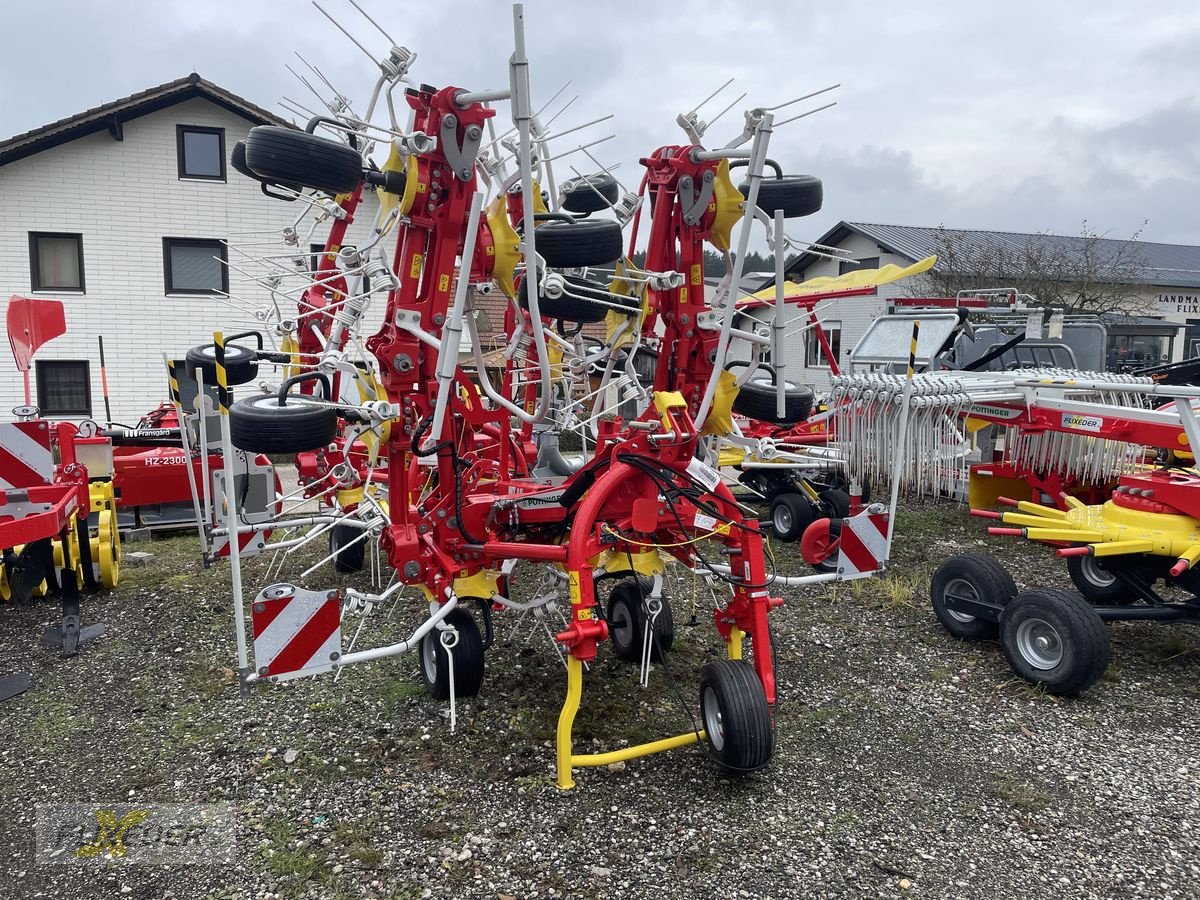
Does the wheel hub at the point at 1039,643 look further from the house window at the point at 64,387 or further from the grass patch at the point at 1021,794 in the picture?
the house window at the point at 64,387

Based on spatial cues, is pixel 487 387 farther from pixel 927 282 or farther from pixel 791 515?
pixel 927 282

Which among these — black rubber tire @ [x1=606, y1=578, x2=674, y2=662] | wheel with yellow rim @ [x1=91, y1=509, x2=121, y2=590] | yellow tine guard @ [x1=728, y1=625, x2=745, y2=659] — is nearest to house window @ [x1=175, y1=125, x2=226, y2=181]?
wheel with yellow rim @ [x1=91, y1=509, x2=121, y2=590]

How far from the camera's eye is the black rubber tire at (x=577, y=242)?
14.3ft

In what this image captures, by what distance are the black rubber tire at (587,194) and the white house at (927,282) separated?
1293cm

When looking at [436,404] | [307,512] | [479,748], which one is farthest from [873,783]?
[307,512]

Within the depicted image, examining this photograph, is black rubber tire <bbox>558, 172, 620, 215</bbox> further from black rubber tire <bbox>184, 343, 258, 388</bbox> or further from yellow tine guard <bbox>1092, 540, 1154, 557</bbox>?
yellow tine guard <bbox>1092, 540, 1154, 557</bbox>

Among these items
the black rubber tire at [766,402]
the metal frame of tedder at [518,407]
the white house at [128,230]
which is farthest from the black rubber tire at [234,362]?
the white house at [128,230]

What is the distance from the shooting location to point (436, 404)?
13.7 feet

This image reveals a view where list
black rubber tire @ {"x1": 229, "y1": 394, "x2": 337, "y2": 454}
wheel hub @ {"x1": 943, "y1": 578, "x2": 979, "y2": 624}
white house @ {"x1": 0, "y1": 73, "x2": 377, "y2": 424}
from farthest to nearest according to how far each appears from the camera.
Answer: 1. white house @ {"x1": 0, "y1": 73, "x2": 377, "y2": 424}
2. wheel hub @ {"x1": 943, "y1": 578, "x2": 979, "y2": 624}
3. black rubber tire @ {"x1": 229, "y1": 394, "x2": 337, "y2": 454}

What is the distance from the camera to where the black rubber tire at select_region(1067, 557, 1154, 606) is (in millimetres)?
5098

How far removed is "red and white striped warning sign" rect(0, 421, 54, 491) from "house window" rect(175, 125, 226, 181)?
1165 centimetres

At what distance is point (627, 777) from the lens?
386 cm

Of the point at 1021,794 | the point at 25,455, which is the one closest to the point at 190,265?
the point at 25,455

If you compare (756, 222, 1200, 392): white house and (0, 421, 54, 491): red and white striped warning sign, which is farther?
(756, 222, 1200, 392): white house
